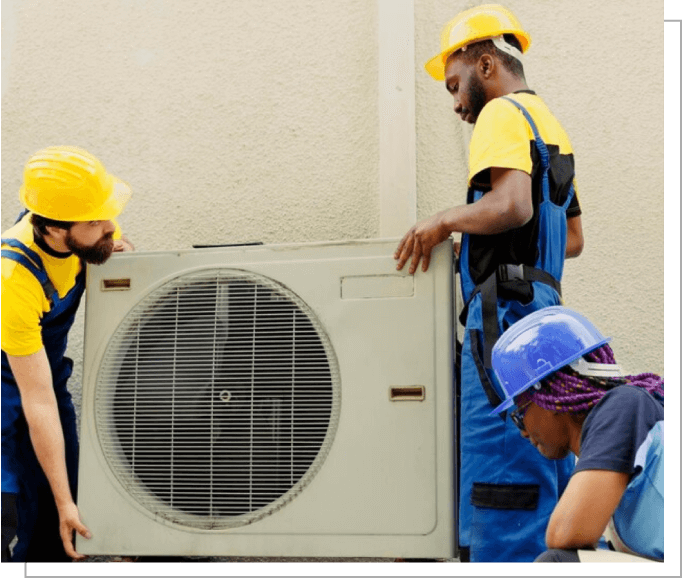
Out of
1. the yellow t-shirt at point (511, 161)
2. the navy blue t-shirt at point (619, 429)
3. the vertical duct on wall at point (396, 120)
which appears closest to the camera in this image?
the navy blue t-shirt at point (619, 429)

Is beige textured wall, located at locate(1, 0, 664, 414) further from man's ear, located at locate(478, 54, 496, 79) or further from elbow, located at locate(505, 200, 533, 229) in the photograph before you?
elbow, located at locate(505, 200, 533, 229)

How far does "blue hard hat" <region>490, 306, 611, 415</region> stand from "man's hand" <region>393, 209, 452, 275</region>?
0.26 m

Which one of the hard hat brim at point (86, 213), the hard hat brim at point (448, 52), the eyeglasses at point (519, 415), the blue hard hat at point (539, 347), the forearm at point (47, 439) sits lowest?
the forearm at point (47, 439)

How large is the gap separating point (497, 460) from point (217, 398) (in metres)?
0.59

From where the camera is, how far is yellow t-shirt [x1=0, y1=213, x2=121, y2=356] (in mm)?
1965

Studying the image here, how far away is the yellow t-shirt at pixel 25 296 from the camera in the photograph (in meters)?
1.96

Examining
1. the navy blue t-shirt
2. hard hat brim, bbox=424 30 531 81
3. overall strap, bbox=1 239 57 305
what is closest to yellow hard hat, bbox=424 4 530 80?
hard hat brim, bbox=424 30 531 81

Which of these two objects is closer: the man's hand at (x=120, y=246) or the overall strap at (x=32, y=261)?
the overall strap at (x=32, y=261)

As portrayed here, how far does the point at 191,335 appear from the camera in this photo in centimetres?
191

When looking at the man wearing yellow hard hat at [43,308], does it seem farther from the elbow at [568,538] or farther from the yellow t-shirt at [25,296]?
the elbow at [568,538]

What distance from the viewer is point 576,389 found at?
1581mm

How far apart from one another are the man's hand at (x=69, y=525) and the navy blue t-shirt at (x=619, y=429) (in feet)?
3.55

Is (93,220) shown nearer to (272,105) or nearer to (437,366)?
(272,105)

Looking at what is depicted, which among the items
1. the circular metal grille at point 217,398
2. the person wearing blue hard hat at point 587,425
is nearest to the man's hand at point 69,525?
the circular metal grille at point 217,398
